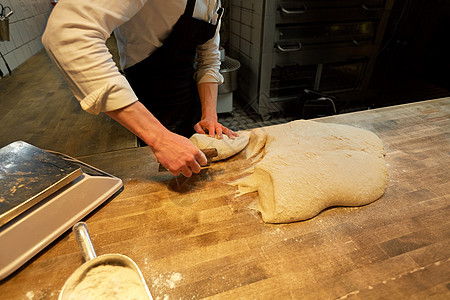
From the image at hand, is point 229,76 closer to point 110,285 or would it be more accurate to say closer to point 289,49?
point 289,49

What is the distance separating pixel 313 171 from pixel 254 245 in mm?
340

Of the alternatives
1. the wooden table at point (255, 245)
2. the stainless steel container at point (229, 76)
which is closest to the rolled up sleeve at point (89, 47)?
the wooden table at point (255, 245)

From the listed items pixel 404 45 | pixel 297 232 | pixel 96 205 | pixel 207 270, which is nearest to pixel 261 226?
pixel 297 232

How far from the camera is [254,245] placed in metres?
0.71

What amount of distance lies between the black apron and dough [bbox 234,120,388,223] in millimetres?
392

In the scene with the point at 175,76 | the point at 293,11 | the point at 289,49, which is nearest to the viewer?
the point at 175,76

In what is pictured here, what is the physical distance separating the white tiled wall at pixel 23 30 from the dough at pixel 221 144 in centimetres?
117

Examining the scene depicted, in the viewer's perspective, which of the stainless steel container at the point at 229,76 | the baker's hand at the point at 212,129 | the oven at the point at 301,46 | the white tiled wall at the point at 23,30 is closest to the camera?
the baker's hand at the point at 212,129

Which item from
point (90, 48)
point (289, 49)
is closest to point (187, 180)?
point (90, 48)

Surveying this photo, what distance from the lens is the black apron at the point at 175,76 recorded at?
3.08 feet

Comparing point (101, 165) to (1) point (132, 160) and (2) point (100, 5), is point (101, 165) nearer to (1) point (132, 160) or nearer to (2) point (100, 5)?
(1) point (132, 160)

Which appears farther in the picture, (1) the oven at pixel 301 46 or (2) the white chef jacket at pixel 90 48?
(1) the oven at pixel 301 46

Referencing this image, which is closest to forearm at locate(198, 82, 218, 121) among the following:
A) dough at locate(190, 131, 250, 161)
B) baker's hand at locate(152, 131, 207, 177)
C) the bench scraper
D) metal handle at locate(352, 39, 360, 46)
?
dough at locate(190, 131, 250, 161)

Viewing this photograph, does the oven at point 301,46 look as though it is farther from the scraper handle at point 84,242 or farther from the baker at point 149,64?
the scraper handle at point 84,242
